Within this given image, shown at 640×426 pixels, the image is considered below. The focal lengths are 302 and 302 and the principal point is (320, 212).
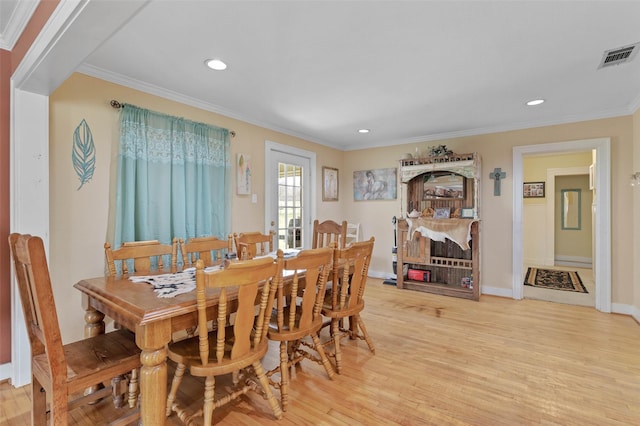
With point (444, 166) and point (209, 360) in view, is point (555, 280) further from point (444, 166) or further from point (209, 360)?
point (209, 360)

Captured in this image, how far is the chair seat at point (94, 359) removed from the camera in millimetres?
1384

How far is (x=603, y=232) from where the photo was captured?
371 centimetres

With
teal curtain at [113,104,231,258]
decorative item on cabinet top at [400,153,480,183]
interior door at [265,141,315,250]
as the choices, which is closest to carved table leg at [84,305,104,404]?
teal curtain at [113,104,231,258]

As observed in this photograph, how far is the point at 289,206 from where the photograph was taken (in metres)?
4.63

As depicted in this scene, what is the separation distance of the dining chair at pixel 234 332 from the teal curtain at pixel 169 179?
149 centimetres

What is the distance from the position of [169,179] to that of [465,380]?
308 centimetres

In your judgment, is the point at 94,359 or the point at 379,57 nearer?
the point at 94,359

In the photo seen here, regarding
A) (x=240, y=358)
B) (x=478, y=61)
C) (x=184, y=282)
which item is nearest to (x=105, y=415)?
(x=184, y=282)

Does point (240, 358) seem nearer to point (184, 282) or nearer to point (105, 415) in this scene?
point (184, 282)

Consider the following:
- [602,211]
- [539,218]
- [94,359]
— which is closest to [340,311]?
[94,359]

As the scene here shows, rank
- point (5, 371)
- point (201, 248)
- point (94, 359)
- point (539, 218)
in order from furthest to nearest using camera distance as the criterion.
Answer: point (539, 218)
point (201, 248)
point (5, 371)
point (94, 359)

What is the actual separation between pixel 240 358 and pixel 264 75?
2.27 m

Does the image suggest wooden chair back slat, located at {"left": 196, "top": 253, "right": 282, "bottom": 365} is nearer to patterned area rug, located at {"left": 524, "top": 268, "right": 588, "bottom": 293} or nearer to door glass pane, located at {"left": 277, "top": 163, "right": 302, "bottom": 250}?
door glass pane, located at {"left": 277, "top": 163, "right": 302, "bottom": 250}

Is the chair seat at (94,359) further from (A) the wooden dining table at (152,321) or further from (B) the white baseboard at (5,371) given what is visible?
(B) the white baseboard at (5,371)
